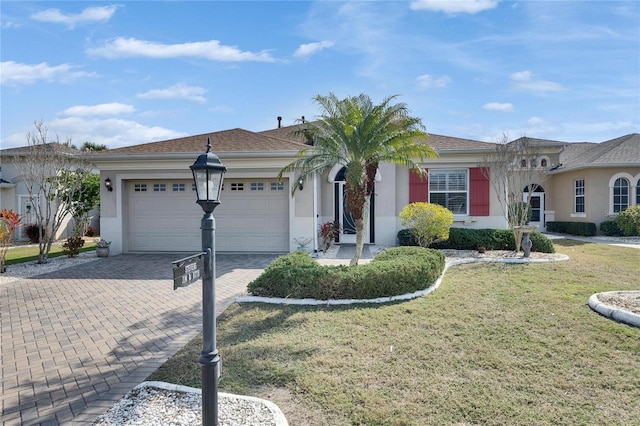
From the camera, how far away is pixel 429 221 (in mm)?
12078

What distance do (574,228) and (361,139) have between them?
55.8 ft

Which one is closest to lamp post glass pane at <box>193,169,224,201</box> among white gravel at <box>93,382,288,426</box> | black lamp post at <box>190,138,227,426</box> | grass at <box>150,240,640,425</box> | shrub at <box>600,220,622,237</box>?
black lamp post at <box>190,138,227,426</box>

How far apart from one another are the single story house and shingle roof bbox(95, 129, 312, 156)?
0.12ft

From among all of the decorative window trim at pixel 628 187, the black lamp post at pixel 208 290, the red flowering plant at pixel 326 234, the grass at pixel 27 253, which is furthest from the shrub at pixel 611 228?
the grass at pixel 27 253

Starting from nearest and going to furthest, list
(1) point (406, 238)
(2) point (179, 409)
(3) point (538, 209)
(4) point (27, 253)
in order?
(2) point (179, 409), (1) point (406, 238), (4) point (27, 253), (3) point (538, 209)

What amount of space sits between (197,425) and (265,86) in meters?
12.3

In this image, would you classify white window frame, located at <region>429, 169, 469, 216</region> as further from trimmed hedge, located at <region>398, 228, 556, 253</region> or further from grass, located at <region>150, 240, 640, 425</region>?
grass, located at <region>150, 240, 640, 425</region>

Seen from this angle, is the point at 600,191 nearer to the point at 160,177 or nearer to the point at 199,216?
the point at 199,216

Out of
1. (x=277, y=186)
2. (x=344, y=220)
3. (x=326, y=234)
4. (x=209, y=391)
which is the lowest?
(x=209, y=391)

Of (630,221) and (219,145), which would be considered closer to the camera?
(219,145)

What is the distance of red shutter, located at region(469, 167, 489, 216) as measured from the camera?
48.4ft

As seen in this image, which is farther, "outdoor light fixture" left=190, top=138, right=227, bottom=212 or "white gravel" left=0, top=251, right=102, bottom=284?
"white gravel" left=0, top=251, right=102, bottom=284

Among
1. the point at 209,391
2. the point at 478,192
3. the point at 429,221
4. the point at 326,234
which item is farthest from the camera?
the point at 478,192

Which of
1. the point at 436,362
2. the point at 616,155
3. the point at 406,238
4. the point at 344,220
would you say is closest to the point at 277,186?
the point at 344,220
